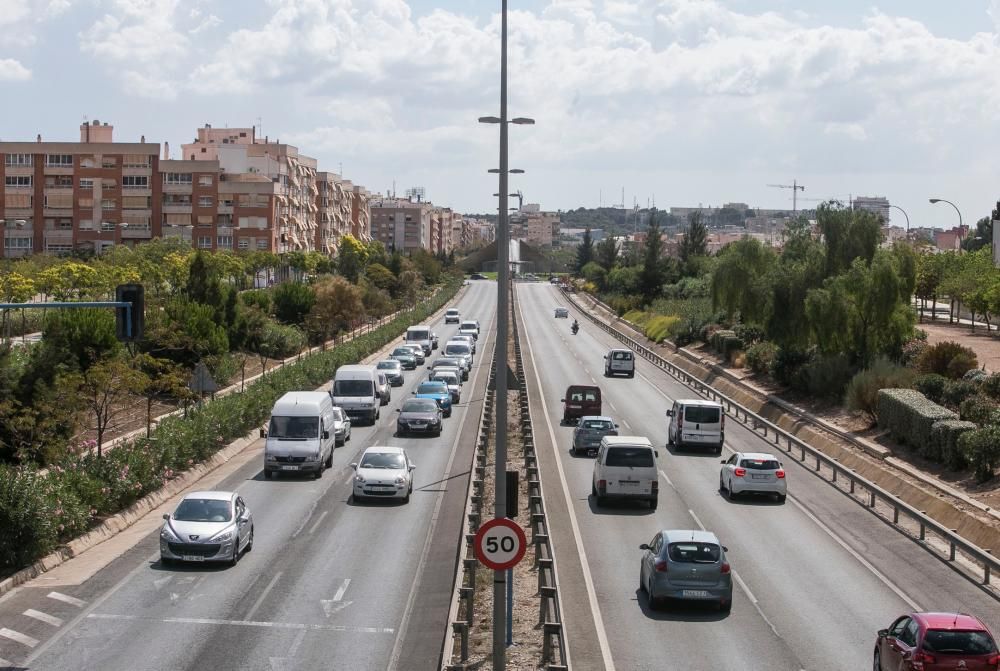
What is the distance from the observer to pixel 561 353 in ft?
276

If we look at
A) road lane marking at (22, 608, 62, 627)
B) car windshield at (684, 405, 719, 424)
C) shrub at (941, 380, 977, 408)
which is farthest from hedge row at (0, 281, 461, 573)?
shrub at (941, 380, 977, 408)

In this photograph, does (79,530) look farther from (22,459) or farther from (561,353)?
(561,353)

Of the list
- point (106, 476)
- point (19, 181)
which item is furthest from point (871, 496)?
point (19, 181)

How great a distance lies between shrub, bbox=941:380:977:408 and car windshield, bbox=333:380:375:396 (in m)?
19.9

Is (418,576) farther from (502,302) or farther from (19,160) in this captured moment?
(19,160)

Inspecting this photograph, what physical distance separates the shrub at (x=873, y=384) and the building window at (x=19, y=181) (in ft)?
286

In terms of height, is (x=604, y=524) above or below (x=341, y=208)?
below

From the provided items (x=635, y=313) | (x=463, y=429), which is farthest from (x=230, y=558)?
(x=635, y=313)

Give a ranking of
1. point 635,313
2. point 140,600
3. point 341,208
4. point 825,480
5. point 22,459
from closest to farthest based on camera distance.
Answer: point 140,600 < point 22,459 < point 825,480 < point 635,313 < point 341,208

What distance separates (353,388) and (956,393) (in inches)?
823

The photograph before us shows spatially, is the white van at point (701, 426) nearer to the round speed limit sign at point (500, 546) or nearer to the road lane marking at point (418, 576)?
the road lane marking at point (418, 576)

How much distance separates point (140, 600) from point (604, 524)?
11.0 m

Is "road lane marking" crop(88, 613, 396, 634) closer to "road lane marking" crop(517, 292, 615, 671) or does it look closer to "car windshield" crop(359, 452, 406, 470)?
"road lane marking" crop(517, 292, 615, 671)

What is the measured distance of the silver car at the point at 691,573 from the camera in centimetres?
1903
